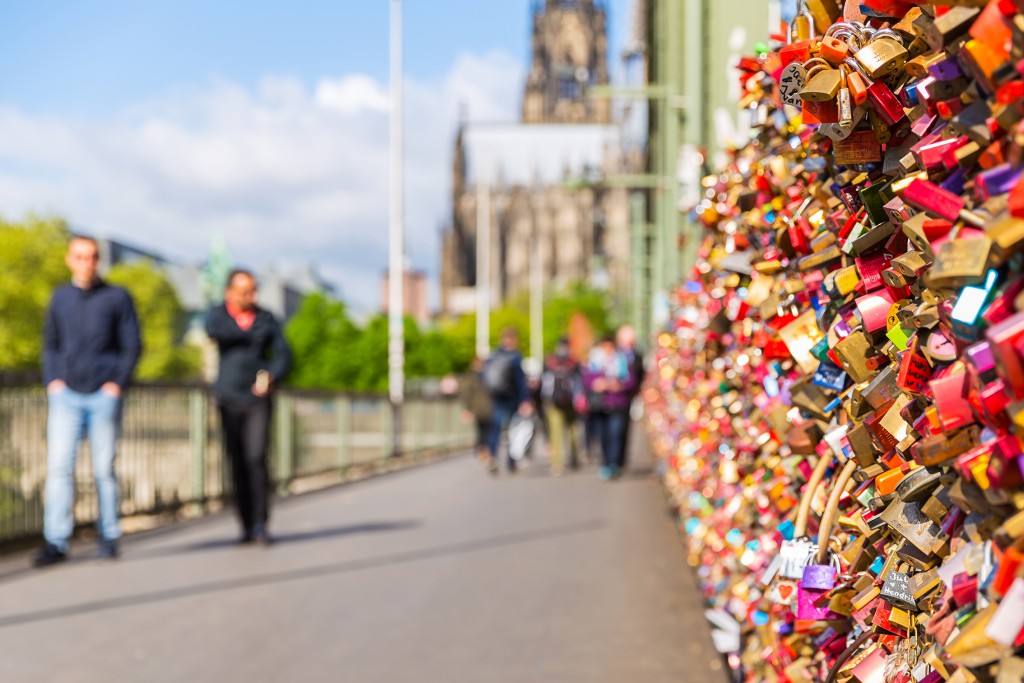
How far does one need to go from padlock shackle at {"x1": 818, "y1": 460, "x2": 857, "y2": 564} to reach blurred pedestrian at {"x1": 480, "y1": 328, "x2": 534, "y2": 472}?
15.3 m

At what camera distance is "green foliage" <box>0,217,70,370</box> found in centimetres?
6812

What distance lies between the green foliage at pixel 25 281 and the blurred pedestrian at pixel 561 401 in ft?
174

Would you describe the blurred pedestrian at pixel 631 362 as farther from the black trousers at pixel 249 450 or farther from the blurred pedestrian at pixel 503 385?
the black trousers at pixel 249 450

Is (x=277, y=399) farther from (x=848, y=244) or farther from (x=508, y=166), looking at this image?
(x=508, y=166)

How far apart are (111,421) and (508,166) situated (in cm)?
12904

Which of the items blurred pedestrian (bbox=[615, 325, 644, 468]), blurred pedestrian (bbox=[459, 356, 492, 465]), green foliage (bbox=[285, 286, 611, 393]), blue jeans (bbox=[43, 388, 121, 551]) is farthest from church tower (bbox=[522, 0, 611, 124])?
blue jeans (bbox=[43, 388, 121, 551])

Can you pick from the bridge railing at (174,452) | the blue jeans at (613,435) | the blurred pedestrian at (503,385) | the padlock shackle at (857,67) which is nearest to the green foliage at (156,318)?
the blurred pedestrian at (503,385)

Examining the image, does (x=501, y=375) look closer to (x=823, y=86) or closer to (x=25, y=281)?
(x=823, y=86)

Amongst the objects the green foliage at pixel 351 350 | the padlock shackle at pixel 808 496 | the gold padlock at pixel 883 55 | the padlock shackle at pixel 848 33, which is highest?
the padlock shackle at pixel 848 33

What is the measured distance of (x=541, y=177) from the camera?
444ft

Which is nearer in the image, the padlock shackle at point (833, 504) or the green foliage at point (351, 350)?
the padlock shackle at point (833, 504)

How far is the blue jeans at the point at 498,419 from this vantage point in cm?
1853

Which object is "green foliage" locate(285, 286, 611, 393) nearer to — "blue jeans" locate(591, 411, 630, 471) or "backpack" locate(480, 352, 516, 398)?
"backpack" locate(480, 352, 516, 398)

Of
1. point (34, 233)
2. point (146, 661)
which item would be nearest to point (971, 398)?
point (146, 661)
